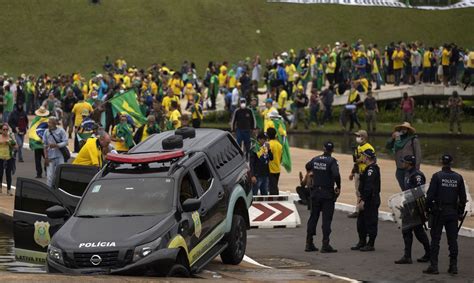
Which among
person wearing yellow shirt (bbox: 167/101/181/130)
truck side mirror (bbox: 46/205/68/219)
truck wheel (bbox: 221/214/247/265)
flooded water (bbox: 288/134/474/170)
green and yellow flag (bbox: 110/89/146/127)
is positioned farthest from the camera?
flooded water (bbox: 288/134/474/170)

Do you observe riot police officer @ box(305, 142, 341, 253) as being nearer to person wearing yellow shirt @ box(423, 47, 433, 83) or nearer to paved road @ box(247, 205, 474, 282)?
paved road @ box(247, 205, 474, 282)

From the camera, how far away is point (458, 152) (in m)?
36.7

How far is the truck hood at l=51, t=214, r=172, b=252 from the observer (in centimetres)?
1478

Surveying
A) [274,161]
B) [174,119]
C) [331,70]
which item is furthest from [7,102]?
[274,161]

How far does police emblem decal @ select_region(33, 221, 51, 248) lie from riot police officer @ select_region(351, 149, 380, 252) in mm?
4986

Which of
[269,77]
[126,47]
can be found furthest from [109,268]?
[126,47]

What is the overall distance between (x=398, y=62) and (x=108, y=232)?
3522 centimetres

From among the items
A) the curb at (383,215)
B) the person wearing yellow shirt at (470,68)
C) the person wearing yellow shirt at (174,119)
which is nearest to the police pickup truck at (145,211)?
the curb at (383,215)

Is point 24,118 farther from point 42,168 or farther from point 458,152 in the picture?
point 458,152

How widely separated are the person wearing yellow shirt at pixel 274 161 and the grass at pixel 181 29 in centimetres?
3928

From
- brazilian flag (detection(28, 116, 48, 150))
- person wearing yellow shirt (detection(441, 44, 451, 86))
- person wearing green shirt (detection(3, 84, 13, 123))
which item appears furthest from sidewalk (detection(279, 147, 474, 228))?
person wearing yellow shirt (detection(441, 44, 451, 86))

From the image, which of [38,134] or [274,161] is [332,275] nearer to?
[274,161]

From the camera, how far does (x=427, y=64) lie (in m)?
48.6

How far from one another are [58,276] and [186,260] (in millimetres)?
1852
